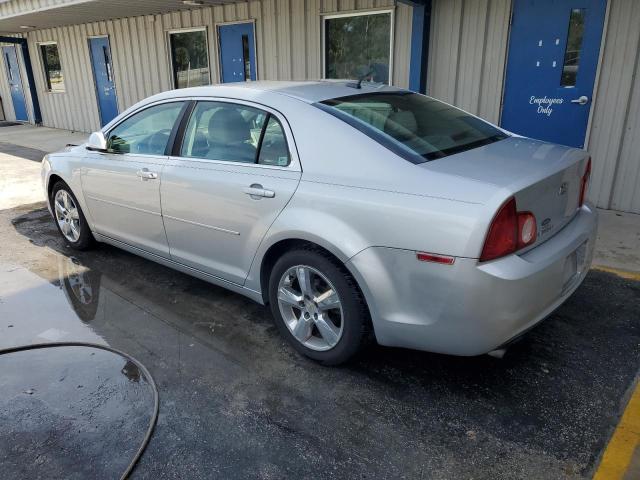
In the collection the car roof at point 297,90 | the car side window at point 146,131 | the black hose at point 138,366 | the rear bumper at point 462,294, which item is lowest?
the black hose at point 138,366

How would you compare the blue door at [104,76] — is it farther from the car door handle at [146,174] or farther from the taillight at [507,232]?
the taillight at [507,232]

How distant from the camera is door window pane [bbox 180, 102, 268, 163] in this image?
3.19 meters

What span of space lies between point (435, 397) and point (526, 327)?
62cm

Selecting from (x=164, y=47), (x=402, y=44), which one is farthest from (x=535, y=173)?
(x=164, y=47)

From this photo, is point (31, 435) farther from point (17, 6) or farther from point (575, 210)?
point (17, 6)

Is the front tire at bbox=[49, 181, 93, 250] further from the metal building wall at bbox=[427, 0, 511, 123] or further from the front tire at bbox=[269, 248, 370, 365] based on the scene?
the metal building wall at bbox=[427, 0, 511, 123]

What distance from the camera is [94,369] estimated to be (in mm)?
3043

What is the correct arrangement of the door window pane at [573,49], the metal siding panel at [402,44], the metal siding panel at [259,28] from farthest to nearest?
the metal siding panel at [259,28] → the metal siding panel at [402,44] → the door window pane at [573,49]

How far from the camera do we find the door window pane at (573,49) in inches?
214

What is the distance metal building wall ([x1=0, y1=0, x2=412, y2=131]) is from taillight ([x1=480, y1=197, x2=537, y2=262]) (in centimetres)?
511

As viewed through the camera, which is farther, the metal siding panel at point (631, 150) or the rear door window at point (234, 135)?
the metal siding panel at point (631, 150)

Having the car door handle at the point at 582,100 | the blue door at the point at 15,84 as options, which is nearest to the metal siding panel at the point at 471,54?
the car door handle at the point at 582,100

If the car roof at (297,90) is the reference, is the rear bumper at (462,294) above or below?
below

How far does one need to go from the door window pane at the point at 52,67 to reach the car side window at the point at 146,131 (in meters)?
11.2
